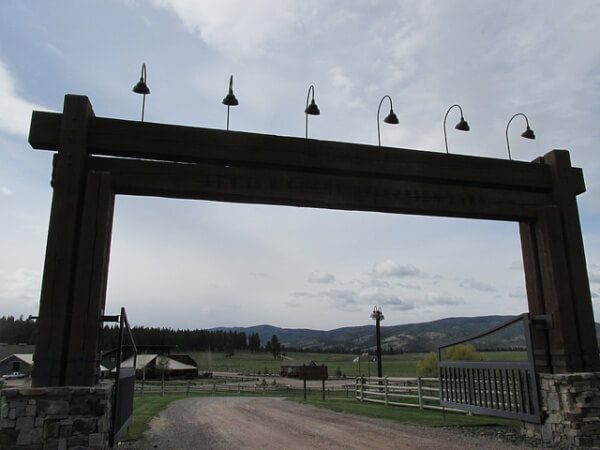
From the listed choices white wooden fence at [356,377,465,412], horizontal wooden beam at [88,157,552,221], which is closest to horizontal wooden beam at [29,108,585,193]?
horizontal wooden beam at [88,157,552,221]

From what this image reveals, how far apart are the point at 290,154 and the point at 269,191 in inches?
31.1

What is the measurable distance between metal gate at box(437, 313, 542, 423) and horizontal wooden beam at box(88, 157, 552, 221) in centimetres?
220

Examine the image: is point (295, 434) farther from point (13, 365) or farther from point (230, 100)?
point (13, 365)

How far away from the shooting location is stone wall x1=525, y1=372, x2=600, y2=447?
292 inches

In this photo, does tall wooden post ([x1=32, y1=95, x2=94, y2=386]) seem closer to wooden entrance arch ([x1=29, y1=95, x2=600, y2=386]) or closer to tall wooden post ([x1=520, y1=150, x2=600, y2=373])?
wooden entrance arch ([x1=29, y1=95, x2=600, y2=386])

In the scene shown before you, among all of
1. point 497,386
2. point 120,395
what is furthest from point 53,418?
point 497,386

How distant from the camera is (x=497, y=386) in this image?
346 inches

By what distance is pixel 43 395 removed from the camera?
5.93 metres

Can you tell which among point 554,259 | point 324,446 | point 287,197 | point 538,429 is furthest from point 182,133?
point 538,429

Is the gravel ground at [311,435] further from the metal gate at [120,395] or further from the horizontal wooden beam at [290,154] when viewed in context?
the horizontal wooden beam at [290,154]

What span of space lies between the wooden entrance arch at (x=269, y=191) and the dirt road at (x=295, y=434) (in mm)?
2426

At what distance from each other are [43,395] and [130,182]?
326cm

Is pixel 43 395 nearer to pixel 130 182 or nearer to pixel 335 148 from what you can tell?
pixel 130 182

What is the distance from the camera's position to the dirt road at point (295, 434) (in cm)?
810
